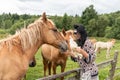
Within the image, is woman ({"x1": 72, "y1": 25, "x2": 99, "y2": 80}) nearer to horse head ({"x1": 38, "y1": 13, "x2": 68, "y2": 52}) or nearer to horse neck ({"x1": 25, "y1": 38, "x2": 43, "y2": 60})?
horse head ({"x1": 38, "y1": 13, "x2": 68, "y2": 52})

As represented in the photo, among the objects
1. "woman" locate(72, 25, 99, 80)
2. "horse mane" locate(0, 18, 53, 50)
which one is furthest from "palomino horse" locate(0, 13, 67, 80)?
"woman" locate(72, 25, 99, 80)

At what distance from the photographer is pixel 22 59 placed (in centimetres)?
446

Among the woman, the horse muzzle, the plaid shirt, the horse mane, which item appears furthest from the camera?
the plaid shirt

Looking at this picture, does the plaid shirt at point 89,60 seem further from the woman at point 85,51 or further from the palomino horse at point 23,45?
the palomino horse at point 23,45

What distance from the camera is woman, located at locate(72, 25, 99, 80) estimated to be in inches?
193

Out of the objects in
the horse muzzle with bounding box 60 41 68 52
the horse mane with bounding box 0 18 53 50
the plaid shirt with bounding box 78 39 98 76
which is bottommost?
the plaid shirt with bounding box 78 39 98 76

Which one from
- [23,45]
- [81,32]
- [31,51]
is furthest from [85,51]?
[23,45]

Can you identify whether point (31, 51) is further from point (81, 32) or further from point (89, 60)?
point (89, 60)

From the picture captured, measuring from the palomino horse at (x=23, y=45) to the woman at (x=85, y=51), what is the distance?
0.35m

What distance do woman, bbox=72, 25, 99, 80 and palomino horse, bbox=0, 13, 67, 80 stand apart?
351mm

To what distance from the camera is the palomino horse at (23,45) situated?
4.25m

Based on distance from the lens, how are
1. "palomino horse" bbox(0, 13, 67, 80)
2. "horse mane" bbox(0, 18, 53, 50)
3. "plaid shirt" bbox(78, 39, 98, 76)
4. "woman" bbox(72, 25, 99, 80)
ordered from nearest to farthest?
"palomino horse" bbox(0, 13, 67, 80), "horse mane" bbox(0, 18, 53, 50), "woman" bbox(72, 25, 99, 80), "plaid shirt" bbox(78, 39, 98, 76)

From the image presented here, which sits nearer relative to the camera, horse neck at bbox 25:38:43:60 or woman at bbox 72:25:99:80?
horse neck at bbox 25:38:43:60

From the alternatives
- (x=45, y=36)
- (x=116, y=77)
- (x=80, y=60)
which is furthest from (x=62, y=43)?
(x=116, y=77)
